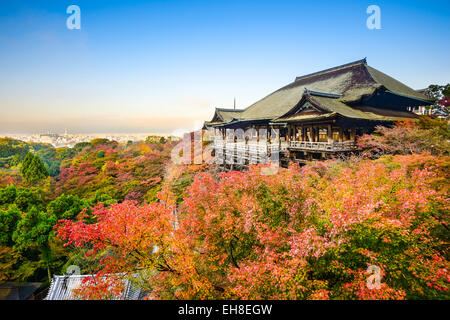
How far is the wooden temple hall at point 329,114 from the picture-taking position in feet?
47.1

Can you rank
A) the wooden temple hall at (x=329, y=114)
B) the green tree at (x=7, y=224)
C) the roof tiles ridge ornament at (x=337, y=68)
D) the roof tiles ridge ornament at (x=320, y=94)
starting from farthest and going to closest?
the roof tiles ridge ornament at (x=337, y=68), the roof tiles ridge ornament at (x=320, y=94), the wooden temple hall at (x=329, y=114), the green tree at (x=7, y=224)

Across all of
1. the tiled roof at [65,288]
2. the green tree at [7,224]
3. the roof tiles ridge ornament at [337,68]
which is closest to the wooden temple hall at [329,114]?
the roof tiles ridge ornament at [337,68]

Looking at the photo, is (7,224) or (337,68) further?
(337,68)

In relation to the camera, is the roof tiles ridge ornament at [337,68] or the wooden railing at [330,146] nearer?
the wooden railing at [330,146]

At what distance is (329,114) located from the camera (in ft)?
43.8

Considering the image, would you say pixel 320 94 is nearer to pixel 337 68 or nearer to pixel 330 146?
pixel 330 146

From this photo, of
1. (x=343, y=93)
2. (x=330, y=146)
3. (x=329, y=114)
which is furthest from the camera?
(x=343, y=93)

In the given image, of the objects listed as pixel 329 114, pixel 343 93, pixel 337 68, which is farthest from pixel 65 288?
pixel 337 68

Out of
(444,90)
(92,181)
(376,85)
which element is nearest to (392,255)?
(376,85)

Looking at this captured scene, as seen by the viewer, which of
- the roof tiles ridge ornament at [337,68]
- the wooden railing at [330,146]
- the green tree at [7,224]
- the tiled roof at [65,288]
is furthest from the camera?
the roof tiles ridge ornament at [337,68]

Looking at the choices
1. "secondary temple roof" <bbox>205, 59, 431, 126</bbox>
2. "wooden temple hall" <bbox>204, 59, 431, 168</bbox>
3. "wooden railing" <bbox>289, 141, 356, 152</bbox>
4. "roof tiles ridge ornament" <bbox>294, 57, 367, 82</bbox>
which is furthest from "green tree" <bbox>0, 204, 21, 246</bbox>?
"roof tiles ridge ornament" <bbox>294, 57, 367, 82</bbox>

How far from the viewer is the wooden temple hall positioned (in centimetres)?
1435

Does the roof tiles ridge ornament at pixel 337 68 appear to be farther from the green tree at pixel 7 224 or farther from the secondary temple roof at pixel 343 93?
the green tree at pixel 7 224
